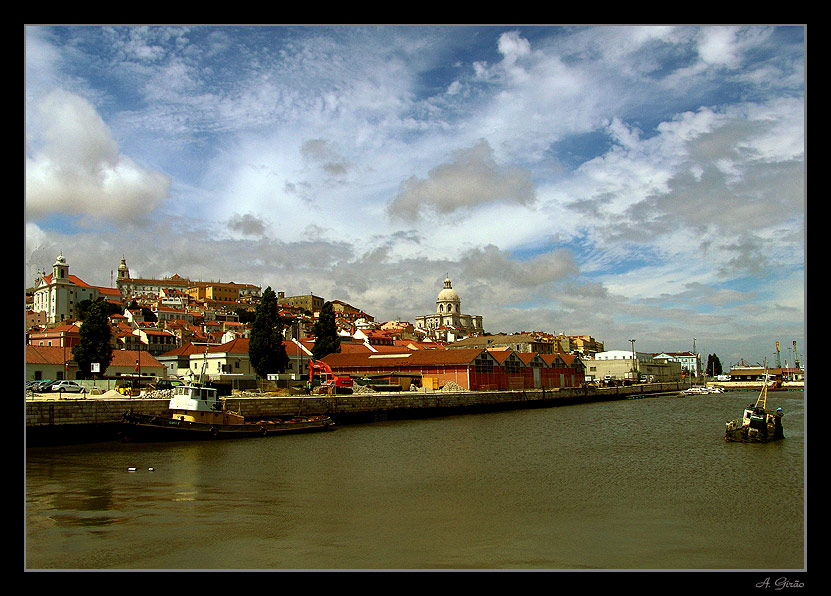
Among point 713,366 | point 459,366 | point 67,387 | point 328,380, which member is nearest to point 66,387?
point 67,387

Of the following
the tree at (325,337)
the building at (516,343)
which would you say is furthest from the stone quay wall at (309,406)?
the building at (516,343)

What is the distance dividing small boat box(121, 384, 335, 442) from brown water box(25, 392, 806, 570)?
1.00 meters

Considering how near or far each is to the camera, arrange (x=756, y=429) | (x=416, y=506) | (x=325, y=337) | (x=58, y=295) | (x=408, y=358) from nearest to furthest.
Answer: (x=416, y=506)
(x=756, y=429)
(x=408, y=358)
(x=325, y=337)
(x=58, y=295)

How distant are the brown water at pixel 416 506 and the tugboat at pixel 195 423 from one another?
1.01 meters

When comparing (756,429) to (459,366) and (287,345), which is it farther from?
(287,345)

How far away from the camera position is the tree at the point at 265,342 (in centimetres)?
5441

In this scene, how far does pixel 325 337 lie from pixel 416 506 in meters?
57.2

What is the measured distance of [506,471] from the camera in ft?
68.7

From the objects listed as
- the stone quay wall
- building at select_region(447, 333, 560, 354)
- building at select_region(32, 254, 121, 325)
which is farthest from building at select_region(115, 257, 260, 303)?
the stone quay wall

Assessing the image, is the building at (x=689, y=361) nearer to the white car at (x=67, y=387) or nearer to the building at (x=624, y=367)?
the building at (x=624, y=367)

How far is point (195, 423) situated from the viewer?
3003 cm

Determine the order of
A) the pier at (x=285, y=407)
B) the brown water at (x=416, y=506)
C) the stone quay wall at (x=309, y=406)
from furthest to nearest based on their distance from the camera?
the stone quay wall at (x=309, y=406)
the pier at (x=285, y=407)
the brown water at (x=416, y=506)
